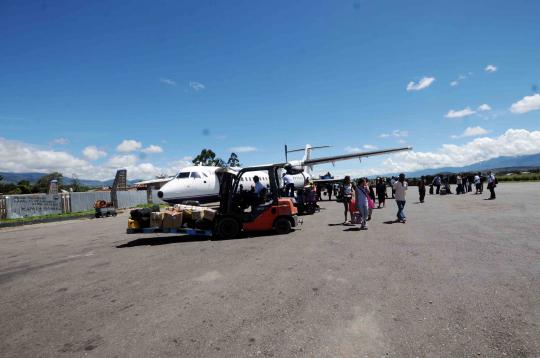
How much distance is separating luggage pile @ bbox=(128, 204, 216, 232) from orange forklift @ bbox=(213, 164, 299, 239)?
401 millimetres

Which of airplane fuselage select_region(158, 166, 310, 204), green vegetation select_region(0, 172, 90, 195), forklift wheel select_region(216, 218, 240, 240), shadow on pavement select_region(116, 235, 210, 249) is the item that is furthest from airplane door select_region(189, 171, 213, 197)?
green vegetation select_region(0, 172, 90, 195)

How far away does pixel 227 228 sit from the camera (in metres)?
10.1

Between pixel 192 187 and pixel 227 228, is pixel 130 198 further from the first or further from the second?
pixel 227 228

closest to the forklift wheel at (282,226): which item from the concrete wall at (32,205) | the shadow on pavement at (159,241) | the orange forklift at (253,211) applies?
the orange forklift at (253,211)

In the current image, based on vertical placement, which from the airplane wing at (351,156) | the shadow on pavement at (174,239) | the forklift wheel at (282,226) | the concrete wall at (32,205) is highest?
the airplane wing at (351,156)

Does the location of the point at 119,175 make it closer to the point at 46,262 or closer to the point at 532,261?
the point at 46,262

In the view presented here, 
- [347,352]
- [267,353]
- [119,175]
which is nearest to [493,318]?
[347,352]

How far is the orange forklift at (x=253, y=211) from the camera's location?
1009 cm

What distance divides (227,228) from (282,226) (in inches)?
71.2

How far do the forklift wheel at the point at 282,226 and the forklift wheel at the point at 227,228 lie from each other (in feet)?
4.39

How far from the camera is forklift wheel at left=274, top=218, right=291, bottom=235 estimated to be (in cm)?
1034

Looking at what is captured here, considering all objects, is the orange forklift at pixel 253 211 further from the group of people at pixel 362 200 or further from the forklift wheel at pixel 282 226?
the group of people at pixel 362 200

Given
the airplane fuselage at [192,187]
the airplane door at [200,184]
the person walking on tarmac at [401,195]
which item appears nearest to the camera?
the person walking on tarmac at [401,195]

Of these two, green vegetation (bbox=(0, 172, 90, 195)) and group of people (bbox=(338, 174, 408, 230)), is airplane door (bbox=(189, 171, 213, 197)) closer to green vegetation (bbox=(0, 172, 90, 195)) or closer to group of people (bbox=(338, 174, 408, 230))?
group of people (bbox=(338, 174, 408, 230))
